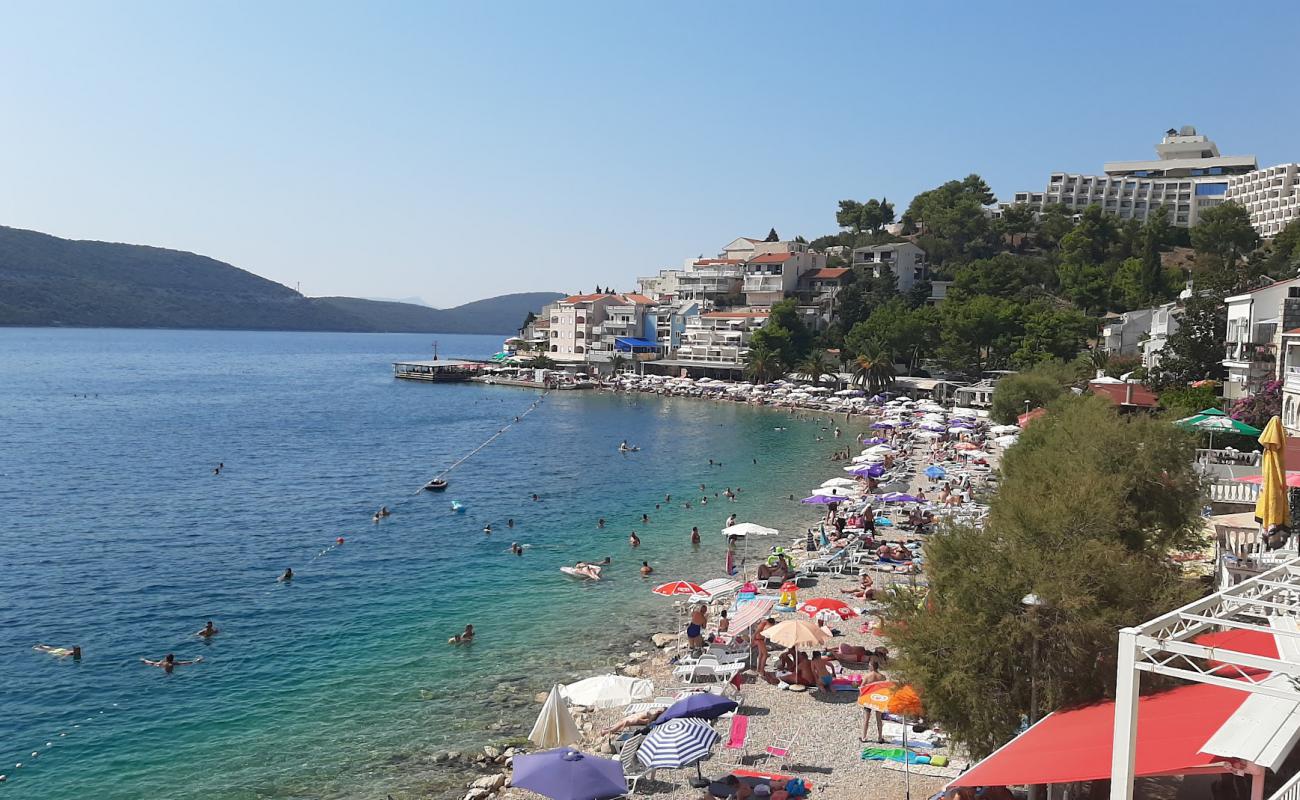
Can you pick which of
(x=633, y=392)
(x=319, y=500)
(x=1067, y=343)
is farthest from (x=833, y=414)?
(x=319, y=500)

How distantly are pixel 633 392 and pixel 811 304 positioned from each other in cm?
2401

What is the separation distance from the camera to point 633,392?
9700 cm

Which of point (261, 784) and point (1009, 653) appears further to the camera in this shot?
point (261, 784)

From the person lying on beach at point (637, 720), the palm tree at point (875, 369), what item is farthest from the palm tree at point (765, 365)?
the person lying on beach at point (637, 720)

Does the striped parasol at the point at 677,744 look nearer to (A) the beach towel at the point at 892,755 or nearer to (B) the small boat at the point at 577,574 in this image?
(A) the beach towel at the point at 892,755

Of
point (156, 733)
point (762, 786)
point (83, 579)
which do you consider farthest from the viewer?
point (83, 579)

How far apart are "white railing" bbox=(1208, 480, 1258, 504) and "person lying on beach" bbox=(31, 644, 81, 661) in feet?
88.1

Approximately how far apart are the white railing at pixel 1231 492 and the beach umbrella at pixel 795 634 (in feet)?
35.1

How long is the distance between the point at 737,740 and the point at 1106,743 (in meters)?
7.94

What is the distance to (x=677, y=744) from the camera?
549 inches

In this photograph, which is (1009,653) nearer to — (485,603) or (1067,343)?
(485,603)

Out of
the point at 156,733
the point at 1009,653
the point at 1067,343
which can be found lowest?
the point at 156,733

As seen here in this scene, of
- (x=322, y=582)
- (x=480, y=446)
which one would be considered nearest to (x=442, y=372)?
(x=480, y=446)

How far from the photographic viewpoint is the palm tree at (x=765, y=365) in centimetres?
9225
